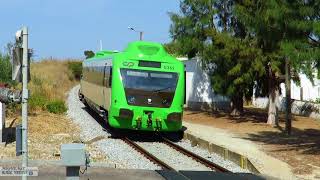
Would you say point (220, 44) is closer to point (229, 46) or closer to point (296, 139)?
point (229, 46)

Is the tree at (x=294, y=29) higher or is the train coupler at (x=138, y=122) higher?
the tree at (x=294, y=29)

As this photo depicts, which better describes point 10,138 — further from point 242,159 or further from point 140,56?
point 242,159

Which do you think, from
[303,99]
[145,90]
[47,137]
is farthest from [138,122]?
[303,99]

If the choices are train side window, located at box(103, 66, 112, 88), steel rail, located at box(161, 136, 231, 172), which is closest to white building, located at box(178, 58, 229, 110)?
train side window, located at box(103, 66, 112, 88)

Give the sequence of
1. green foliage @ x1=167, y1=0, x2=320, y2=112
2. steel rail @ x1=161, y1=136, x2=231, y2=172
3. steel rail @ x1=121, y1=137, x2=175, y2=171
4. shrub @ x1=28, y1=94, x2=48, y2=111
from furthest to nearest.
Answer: shrub @ x1=28, y1=94, x2=48, y2=111
green foliage @ x1=167, y1=0, x2=320, y2=112
steel rail @ x1=121, y1=137, x2=175, y2=171
steel rail @ x1=161, y1=136, x2=231, y2=172

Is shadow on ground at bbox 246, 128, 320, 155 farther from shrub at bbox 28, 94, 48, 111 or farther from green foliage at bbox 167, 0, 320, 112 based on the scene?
shrub at bbox 28, 94, 48, 111

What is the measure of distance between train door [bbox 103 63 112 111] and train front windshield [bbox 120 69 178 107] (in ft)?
3.06

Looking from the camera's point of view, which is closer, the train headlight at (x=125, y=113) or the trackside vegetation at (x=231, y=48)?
the train headlight at (x=125, y=113)

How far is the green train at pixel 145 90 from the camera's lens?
19.9 m

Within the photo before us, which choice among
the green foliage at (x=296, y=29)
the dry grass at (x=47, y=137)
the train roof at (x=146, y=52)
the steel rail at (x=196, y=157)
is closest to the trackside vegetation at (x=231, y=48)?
the green foliage at (x=296, y=29)

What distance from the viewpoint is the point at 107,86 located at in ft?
70.8

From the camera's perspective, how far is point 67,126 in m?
24.3

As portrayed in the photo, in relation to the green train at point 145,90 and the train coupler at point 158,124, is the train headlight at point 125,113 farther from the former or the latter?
the train coupler at point 158,124

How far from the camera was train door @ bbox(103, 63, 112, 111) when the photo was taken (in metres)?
20.9
